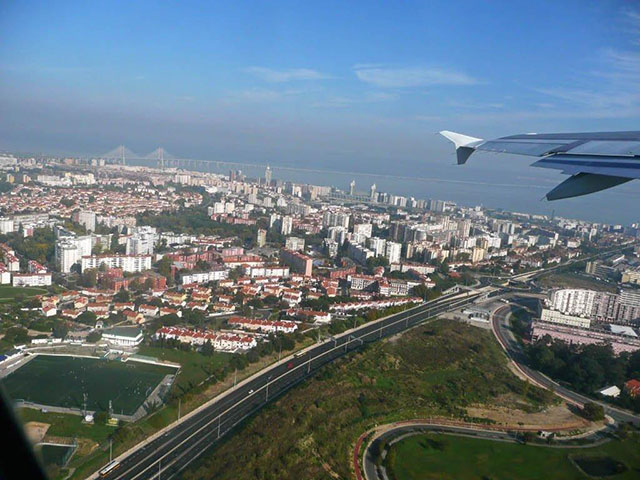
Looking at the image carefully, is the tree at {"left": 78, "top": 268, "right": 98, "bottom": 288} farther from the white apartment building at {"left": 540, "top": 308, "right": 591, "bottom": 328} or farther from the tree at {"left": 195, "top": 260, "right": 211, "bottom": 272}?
the white apartment building at {"left": 540, "top": 308, "right": 591, "bottom": 328}

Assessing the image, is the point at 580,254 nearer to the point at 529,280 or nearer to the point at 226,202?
the point at 529,280

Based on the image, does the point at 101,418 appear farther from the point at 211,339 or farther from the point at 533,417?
the point at 533,417

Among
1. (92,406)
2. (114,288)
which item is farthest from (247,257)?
(92,406)

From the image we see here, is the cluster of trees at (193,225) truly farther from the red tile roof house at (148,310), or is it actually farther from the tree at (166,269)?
the red tile roof house at (148,310)

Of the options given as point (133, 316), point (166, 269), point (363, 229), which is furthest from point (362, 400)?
point (363, 229)

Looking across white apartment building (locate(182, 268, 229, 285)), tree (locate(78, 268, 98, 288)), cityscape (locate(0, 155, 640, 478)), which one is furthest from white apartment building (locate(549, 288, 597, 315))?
tree (locate(78, 268, 98, 288))
